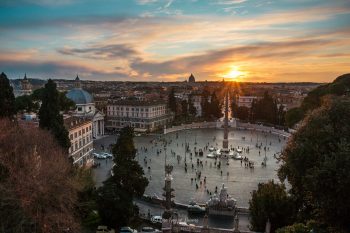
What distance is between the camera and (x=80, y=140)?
36844mm

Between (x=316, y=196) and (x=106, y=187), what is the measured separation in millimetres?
10705

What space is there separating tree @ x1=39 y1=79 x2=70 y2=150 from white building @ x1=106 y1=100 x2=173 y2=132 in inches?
1511

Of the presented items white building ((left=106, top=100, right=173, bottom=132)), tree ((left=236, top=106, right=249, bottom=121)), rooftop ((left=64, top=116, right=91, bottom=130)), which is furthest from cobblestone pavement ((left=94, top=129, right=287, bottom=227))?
tree ((left=236, top=106, right=249, bottom=121))

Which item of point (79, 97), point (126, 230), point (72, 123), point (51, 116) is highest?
point (51, 116)

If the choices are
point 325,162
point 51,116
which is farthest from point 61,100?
point 325,162

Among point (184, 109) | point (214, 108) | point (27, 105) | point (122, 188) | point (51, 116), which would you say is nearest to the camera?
point (122, 188)

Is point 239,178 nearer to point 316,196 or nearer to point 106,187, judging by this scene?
point 106,187

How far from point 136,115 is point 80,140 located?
→ 30133 mm

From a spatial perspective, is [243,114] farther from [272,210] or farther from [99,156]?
[272,210]

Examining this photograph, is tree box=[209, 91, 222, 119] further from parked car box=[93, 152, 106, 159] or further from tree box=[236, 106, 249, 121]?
parked car box=[93, 152, 106, 159]

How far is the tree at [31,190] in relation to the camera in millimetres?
14141

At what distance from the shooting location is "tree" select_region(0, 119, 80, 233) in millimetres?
14141

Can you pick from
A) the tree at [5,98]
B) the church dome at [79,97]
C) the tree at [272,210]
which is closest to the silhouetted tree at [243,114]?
→ the church dome at [79,97]

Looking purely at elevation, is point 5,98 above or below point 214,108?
above
